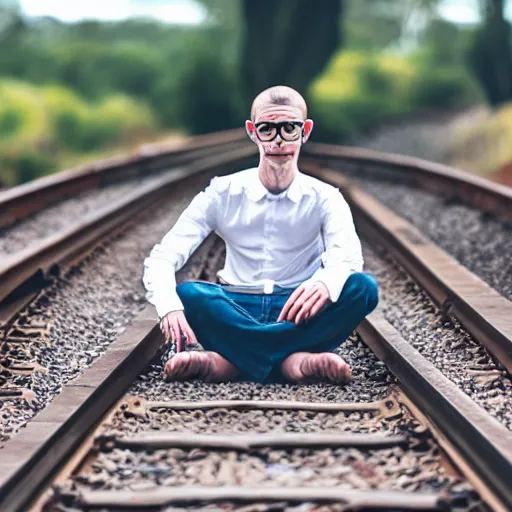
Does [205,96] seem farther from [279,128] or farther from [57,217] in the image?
[279,128]

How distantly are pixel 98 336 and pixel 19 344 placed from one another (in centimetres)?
42

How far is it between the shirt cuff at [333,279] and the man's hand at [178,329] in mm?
503

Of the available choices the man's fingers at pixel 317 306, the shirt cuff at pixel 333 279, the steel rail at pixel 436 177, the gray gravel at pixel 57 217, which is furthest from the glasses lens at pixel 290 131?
the steel rail at pixel 436 177

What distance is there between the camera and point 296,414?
3232mm

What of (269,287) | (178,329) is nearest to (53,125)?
(269,287)

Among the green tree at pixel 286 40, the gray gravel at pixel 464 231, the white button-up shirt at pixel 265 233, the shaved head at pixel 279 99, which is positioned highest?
the green tree at pixel 286 40

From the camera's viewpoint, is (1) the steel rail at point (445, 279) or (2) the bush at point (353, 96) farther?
(2) the bush at point (353, 96)

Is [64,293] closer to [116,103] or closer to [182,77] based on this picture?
[182,77]

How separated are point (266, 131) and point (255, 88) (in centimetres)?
1617

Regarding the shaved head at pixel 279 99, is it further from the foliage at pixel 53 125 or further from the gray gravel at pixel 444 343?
the foliage at pixel 53 125

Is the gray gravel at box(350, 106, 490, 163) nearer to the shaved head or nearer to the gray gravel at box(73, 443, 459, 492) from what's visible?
the shaved head

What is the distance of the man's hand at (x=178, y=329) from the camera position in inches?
135

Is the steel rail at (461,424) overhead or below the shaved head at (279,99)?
below

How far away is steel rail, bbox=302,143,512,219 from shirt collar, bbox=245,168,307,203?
4200mm
